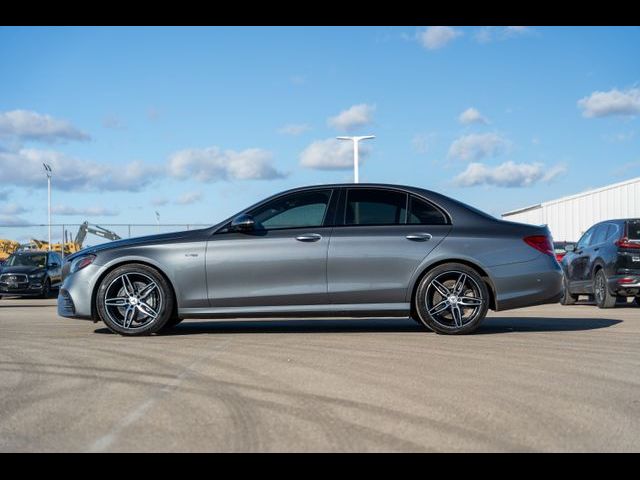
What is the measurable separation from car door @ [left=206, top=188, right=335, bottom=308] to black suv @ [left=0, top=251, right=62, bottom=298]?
53.9 ft

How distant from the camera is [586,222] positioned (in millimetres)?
41375

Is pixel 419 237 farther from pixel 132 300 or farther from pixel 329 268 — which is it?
pixel 132 300

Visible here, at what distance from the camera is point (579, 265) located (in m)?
14.9

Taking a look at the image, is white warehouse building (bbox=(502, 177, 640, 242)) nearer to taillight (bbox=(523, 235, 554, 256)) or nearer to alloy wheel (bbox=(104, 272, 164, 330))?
taillight (bbox=(523, 235, 554, 256))

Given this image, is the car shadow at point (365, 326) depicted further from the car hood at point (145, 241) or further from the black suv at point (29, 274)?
the black suv at point (29, 274)

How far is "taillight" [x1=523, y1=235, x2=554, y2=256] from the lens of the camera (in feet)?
26.7

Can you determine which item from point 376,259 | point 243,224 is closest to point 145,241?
point 243,224

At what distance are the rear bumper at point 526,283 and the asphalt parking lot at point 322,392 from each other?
0.37 metres

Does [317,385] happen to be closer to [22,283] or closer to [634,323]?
[634,323]

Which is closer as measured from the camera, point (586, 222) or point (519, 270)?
point (519, 270)

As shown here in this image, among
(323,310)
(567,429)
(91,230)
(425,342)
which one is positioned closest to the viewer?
(567,429)

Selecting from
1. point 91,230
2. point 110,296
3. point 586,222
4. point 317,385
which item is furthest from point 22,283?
point 586,222

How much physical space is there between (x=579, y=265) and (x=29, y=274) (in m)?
16.3

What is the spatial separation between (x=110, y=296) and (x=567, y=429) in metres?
5.40
